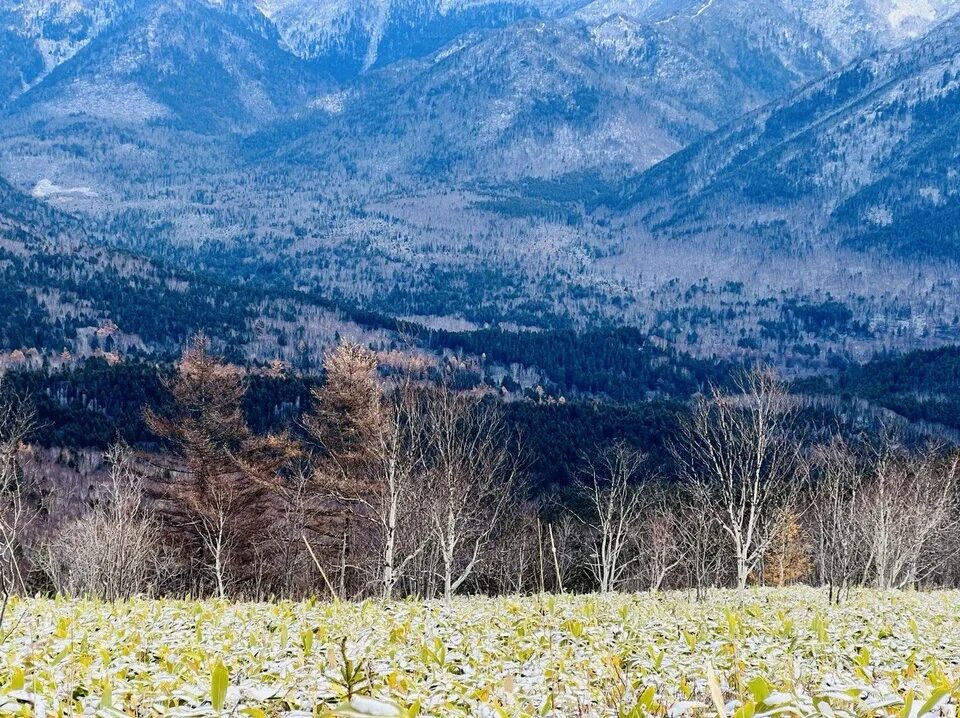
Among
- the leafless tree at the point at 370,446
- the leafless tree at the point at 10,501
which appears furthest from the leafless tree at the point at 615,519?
the leafless tree at the point at 10,501

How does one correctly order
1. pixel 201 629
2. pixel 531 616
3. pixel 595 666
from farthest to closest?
pixel 531 616 < pixel 201 629 < pixel 595 666

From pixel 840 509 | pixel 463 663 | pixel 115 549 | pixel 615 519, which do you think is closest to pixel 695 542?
pixel 615 519

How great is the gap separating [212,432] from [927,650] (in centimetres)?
4521

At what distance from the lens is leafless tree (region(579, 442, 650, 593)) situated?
49500mm

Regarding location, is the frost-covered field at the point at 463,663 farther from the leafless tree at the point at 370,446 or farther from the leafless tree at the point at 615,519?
the leafless tree at the point at 615,519

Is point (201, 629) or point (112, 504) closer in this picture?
point (201, 629)

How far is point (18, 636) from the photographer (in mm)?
8641

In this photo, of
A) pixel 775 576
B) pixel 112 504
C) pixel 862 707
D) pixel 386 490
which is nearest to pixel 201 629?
pixel 862 707

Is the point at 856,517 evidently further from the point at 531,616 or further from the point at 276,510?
the point at 531,616

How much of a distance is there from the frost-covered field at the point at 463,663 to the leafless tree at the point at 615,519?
107ft

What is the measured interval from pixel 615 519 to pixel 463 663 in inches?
2782

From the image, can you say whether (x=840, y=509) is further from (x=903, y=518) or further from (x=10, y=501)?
(x=10, y=501)

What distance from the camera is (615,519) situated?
76375 mm

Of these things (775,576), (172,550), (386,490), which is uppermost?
(386,490)
